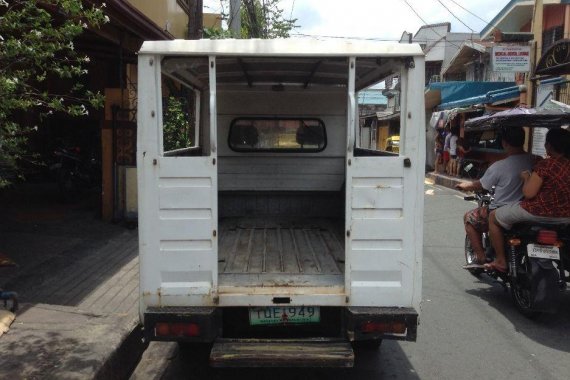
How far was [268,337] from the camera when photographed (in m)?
3.76

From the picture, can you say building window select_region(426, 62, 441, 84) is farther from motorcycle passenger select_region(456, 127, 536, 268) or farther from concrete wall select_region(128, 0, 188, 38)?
motorcycle passenger select_region(456, 127, 536, 268)

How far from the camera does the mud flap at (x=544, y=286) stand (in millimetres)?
4961

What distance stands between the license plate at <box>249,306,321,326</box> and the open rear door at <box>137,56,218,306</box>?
0.33 metres

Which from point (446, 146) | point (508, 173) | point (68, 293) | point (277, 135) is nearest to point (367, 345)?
point (508, 173)

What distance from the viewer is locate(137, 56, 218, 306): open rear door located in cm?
333

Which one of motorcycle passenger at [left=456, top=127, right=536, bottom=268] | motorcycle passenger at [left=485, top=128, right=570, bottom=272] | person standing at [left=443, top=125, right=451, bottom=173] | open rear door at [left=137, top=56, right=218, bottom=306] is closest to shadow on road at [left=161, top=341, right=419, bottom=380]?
open rear door at [left=137, top=56, right=218, bottom=306]

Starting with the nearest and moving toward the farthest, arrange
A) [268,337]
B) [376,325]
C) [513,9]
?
1. [376,325]
2. [268,337]
3. [513,9]

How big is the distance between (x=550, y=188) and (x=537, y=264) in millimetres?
711

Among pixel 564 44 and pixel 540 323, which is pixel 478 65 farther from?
pixel 540 323

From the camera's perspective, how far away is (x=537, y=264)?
16.5 ft

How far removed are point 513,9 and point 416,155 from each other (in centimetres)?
1715

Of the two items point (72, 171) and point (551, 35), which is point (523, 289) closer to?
point (72, 171)

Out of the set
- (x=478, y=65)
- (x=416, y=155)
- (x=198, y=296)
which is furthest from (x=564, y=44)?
(x=478, y=65)

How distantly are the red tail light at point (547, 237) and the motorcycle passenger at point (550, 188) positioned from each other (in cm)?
14
